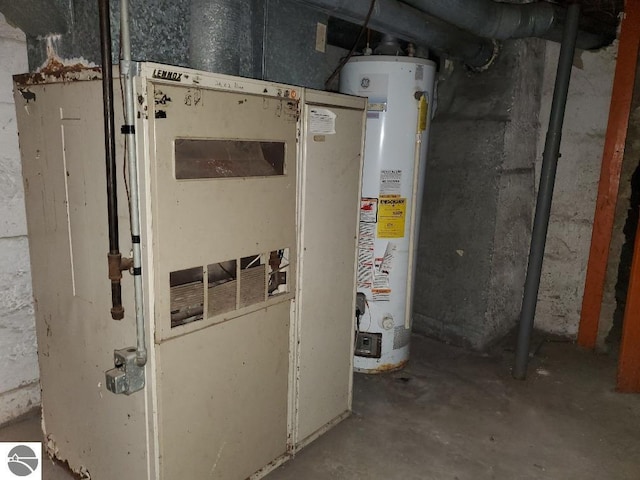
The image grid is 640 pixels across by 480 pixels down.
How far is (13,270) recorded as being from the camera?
2.21 meters

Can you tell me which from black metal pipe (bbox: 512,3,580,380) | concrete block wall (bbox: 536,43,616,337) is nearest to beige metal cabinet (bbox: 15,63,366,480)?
black metal pipe (bbox: 512,3,580,380)

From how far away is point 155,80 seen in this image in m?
1.38

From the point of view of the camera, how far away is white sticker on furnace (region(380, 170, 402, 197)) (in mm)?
2701

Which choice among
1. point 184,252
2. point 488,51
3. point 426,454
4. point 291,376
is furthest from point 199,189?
point 488,51

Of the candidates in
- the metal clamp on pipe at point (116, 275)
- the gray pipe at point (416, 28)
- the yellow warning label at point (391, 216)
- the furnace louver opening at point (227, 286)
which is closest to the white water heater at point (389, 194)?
the yellow warning label at point (391, 216)

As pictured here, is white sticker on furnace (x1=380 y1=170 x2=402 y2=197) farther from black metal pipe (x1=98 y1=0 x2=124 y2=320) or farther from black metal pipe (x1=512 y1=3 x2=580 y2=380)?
black metal pipe (x1=98 y1=0 x2=124 y2=320)

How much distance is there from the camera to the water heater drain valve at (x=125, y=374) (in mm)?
1485

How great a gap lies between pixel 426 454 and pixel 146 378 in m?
1.37

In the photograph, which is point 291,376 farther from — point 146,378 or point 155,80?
point 155,80

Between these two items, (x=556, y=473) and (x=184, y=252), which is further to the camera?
(x=556, y=473)

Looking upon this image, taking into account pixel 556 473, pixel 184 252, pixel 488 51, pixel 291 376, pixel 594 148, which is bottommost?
pixel 556 473

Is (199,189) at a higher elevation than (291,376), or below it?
higher

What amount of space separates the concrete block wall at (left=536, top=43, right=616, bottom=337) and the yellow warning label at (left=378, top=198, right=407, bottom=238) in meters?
1.34
